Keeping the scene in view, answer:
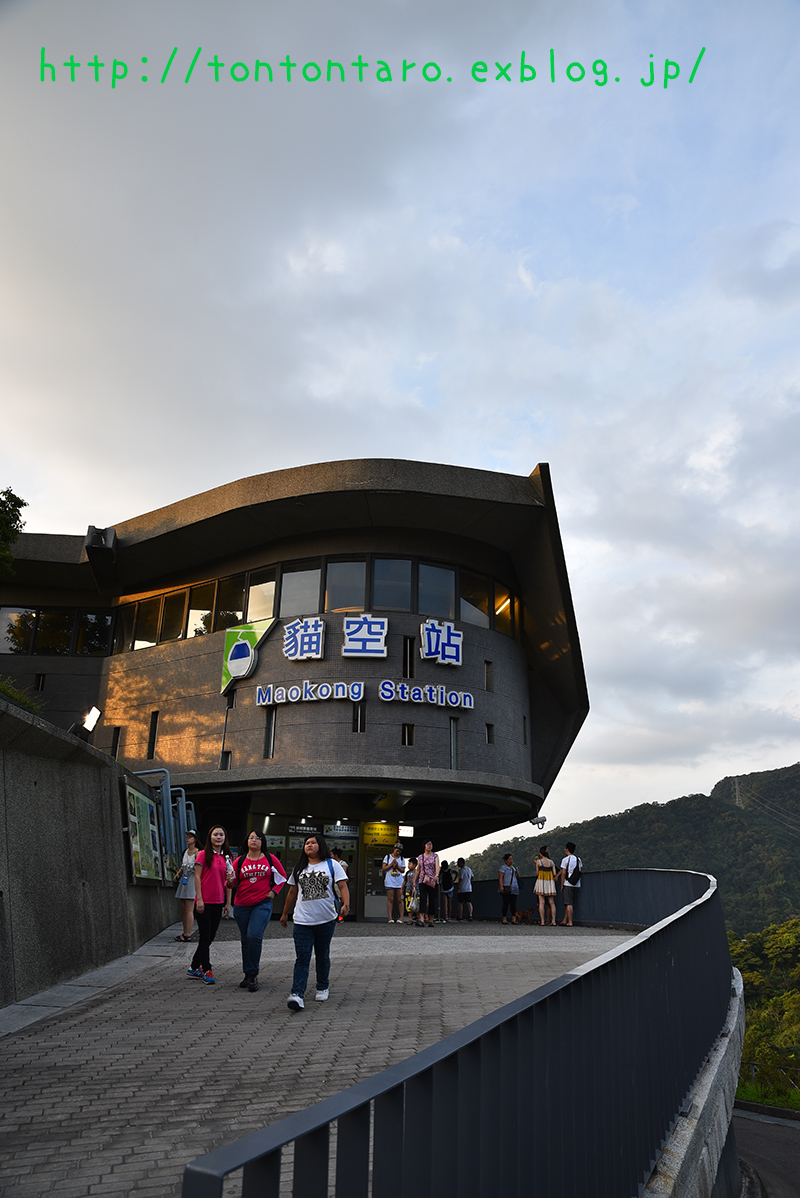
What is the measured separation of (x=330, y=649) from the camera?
950 inches

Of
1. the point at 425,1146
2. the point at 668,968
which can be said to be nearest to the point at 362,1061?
the point at 668,968

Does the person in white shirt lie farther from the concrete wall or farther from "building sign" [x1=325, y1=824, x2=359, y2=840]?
the concrete wall

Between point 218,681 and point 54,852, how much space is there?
54.3ft

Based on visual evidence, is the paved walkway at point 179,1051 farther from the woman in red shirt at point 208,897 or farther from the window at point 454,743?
the window at point 454,743

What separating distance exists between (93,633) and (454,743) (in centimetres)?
1456

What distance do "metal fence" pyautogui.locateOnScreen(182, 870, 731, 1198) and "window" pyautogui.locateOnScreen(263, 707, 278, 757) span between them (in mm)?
18398

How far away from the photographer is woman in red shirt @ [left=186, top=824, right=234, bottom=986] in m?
9.84

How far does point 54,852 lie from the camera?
30.8ft

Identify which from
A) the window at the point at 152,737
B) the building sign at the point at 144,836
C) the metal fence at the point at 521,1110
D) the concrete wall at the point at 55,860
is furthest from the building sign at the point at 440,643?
the metal fence at the point at 521,1110

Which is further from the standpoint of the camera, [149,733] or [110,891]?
[149,733]

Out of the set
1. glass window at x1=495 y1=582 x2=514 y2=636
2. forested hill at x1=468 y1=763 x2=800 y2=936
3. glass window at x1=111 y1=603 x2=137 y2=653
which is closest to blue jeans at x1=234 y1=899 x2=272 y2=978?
glass window at x1=495 y1=582 x2=514 y2=636

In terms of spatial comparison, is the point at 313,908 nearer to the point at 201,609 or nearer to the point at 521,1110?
the point at 521,1110

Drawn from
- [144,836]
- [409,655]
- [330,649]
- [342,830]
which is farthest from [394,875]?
[144,836]

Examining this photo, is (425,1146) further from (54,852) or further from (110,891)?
(110,891)
